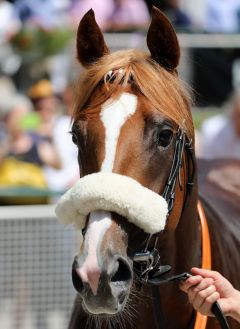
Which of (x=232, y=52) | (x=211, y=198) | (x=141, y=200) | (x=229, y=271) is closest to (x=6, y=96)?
(x=232, y=52)

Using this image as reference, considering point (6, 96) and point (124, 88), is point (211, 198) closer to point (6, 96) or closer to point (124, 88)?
point (124, 88)

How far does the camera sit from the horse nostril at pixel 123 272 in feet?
9.04

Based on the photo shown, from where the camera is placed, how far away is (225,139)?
7.54m

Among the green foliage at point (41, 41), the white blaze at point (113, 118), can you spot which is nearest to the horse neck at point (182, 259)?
the white blaze at point (113, 118)

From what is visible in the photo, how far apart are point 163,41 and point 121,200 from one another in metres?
0.73

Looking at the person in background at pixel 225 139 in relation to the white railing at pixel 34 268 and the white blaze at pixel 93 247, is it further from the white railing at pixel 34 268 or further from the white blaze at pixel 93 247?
the white blaze at pixel 93 247

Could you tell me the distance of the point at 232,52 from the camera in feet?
29.4

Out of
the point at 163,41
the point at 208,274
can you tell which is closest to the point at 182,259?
the point at 208,274

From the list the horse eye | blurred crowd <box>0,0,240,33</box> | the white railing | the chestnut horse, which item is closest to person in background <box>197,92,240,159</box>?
blurred crowd <box>0,0,240,33</box>

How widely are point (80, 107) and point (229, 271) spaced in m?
0.97

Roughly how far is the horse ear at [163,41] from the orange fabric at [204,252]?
0.67 m

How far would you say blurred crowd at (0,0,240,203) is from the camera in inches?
273

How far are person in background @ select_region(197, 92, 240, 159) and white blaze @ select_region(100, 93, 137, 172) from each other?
4.25 m

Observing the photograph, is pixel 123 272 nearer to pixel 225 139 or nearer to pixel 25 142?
pixel 25 142
